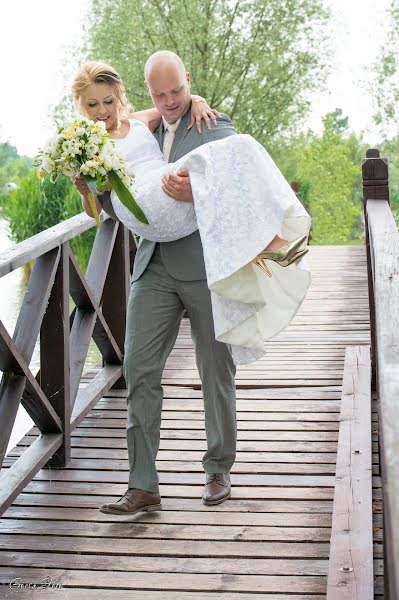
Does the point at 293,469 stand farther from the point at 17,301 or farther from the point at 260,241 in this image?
the point at 17,301

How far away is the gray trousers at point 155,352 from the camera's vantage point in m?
3.37

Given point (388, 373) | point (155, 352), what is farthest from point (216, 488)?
point (388, 373)

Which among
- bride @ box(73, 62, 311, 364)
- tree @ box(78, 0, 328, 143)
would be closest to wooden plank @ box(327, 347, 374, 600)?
bride @ box(73, 62, 311, 364)

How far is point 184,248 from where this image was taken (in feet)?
10.9

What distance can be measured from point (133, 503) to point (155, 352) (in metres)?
0.48

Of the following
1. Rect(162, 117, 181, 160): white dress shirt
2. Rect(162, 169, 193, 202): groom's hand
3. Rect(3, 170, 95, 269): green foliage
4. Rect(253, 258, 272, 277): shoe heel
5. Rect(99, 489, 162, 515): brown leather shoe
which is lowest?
Rect(3, 170, 95, 269): green foliage

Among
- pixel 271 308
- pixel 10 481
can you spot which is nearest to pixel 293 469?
pixel 271 308

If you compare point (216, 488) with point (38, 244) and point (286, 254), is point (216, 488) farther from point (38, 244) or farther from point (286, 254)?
point (38, 244)

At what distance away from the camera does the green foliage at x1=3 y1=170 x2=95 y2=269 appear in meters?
15.8

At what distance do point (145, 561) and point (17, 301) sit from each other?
1323 centimetres

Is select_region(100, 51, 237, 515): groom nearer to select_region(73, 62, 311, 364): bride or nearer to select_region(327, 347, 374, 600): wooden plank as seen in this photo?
select_region(73, 62, 311, 364): bride

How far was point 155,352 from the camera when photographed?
340cm

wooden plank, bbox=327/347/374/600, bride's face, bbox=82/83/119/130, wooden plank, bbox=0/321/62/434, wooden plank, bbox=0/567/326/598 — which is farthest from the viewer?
wooden plank, bbox=0/321/62/434

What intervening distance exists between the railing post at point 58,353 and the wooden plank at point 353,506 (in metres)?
1.02
